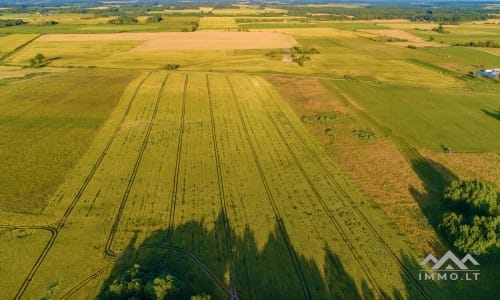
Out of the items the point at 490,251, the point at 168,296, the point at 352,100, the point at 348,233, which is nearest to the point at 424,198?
the point at 490,251

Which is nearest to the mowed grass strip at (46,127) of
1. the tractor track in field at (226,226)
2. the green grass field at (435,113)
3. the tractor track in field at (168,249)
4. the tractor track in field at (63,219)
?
the tractor track in field at (63,219)

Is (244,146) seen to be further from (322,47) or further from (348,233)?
(322,47)

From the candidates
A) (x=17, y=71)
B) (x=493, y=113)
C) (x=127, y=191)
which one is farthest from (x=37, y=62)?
(x=493, y=113)

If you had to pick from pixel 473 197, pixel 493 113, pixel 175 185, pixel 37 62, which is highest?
pixel 37 62

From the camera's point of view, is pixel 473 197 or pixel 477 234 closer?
pixel 477 234

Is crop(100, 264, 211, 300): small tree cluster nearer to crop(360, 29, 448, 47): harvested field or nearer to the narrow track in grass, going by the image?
the narrow track in grass

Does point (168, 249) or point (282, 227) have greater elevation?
point (282, 227)

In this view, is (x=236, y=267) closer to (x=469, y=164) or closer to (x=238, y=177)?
(x=238, y=177)
